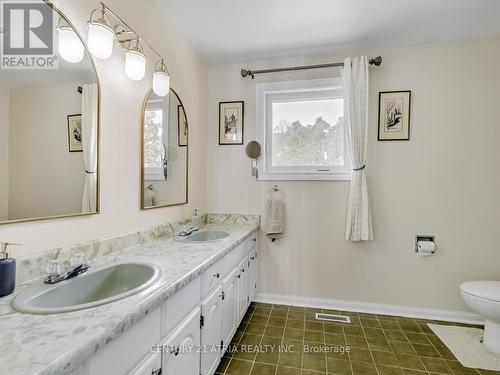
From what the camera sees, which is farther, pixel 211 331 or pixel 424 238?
pixel 424 238

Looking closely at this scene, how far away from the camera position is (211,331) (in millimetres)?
1435

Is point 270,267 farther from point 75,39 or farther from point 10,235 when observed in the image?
point 75,39

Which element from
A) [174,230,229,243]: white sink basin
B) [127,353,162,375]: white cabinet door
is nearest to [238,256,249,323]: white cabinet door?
[174,230,229,243]: white sink basin

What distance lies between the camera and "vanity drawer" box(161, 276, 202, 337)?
3.30 feet

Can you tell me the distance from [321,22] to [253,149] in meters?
1.17

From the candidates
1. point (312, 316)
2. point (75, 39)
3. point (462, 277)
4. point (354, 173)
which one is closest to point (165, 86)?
point (75, 39)

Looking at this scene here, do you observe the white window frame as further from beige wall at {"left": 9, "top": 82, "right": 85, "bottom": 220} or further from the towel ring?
the towel ring

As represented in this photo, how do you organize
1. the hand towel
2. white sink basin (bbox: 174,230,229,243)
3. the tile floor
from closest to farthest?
the tile floor, white sink basin (bbox: 174,230,229,243), the hand towel

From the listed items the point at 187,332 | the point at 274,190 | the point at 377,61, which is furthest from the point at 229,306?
the point at 377,61

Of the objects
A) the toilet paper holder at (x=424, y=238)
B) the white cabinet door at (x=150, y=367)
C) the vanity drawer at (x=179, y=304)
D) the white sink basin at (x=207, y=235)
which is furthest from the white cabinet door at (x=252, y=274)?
the toilet paper holder at (x=424, y=238)

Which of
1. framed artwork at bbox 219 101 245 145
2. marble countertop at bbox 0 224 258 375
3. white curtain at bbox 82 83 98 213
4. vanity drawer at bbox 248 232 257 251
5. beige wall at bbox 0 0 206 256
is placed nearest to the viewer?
marble countertop at bbox 0 224 258 375

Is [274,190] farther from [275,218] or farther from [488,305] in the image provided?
[488,305]

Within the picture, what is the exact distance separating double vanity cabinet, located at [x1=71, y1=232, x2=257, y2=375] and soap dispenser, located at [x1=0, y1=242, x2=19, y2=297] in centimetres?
46

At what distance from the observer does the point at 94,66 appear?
132cm
